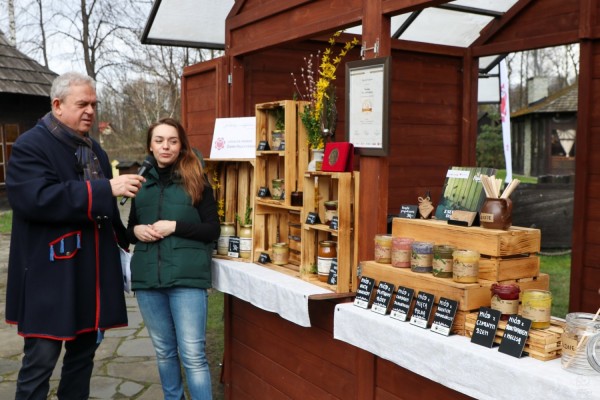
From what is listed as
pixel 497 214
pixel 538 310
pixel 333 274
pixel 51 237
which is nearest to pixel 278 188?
pixel 333 274

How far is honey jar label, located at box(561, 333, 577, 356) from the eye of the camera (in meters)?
1.86

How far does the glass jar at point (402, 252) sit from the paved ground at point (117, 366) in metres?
2.50

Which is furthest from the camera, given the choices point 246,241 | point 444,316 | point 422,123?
point 422,123

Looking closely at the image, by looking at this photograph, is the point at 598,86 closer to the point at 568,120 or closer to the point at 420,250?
the point at 420,250

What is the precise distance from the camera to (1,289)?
23.8 feet

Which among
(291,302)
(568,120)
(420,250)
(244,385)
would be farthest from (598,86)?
(568,120)

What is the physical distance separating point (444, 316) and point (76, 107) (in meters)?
1.95

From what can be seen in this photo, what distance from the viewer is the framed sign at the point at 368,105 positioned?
268cm

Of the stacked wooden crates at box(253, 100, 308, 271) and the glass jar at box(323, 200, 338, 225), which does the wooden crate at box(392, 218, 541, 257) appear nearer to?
the glass jar at box(323, 200, 338, 225)

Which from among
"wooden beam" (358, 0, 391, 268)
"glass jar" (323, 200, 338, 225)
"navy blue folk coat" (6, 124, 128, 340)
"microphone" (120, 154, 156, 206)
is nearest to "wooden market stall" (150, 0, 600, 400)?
"wooden beam" (358, 0, 391, 268)

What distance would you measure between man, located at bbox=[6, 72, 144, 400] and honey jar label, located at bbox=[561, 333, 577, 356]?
6.30 ft

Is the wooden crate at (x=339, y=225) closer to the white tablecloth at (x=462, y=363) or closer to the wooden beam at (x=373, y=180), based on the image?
the wooden beam at (x=373, y=180)

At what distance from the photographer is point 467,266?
2211 mm

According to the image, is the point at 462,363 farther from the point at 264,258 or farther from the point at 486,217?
the point at 264,258
